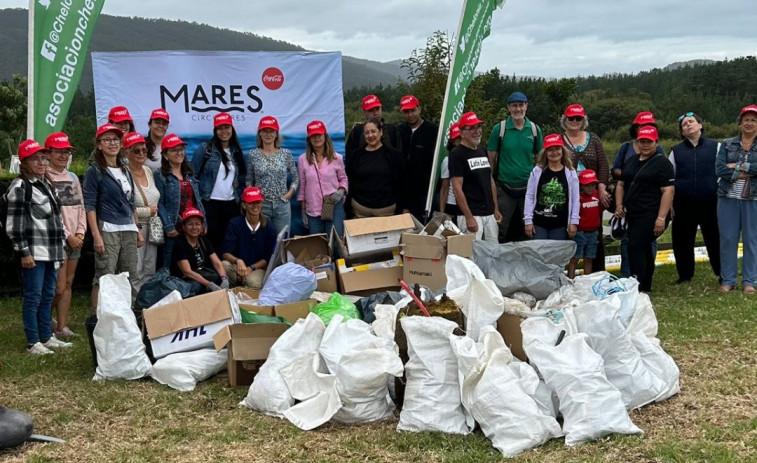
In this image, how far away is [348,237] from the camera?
6.25 meters

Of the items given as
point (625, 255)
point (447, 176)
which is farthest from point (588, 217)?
point (447, 176)

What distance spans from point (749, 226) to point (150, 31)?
165601 mm

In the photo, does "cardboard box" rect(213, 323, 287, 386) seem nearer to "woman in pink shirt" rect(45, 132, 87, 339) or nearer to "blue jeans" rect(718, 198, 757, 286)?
"woman in pink shirt" rect(45, 132, 87, 339)

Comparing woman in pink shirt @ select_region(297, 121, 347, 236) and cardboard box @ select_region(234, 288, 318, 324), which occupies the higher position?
woman in pink shirt @ select_region(297, 121, 347, 236)

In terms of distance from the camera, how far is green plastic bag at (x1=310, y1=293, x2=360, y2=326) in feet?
16.4

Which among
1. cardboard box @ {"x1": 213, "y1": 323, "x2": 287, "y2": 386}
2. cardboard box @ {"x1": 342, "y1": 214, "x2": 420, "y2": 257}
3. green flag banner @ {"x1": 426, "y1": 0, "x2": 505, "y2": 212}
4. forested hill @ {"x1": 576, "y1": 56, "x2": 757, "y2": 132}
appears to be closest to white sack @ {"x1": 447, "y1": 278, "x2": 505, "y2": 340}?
cardboard box @ {"x1": 213, "y1": 323, "x2": 287, "y2": 386}

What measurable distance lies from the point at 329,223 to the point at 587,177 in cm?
235

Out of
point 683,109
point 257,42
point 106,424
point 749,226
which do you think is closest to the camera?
point 106,424

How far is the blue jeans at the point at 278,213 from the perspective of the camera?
6.85 m

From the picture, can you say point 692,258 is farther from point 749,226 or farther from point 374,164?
point 374,164

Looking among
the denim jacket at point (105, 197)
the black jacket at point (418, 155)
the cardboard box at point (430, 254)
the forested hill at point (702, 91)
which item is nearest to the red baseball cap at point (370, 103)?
the black jacket at point (418, 155)

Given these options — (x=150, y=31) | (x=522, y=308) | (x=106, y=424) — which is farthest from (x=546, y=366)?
(x=150, y=31)

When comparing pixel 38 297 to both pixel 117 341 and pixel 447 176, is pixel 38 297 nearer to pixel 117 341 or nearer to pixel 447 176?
pixel 117 341

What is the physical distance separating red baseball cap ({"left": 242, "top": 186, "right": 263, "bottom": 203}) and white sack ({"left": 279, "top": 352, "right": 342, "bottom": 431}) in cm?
230
